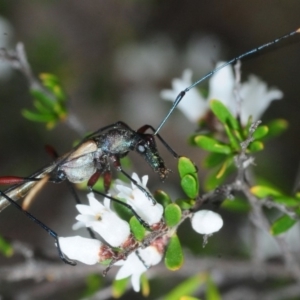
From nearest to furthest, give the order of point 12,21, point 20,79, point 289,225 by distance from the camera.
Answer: point 289,225 → point 20,79 → point 12,21

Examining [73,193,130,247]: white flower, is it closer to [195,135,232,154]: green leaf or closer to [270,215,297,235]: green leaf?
[195,135,232,154]: green leaf

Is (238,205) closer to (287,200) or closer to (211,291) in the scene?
(211,291)

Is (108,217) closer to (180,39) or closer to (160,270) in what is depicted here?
(160,270)

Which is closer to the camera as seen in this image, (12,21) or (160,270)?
(160,270)

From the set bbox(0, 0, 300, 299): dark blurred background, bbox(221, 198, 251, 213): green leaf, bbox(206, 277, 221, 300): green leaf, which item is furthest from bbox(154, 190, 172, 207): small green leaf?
bbox(0, 0, 300, 299): dark blurred background

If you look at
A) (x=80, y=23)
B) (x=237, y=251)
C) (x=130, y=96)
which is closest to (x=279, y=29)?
(x=130, y=96)

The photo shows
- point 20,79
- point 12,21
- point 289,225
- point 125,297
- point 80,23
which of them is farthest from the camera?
point 80,23

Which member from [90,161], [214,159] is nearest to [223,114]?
[214,159]

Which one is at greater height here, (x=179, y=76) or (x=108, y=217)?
(x=179, y=76)
